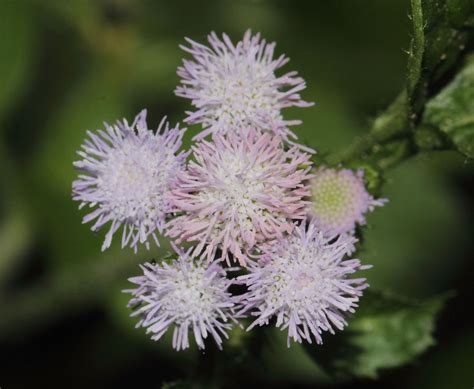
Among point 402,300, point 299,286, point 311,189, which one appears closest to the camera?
point 299,286

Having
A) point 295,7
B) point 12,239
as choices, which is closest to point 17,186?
point 12,239

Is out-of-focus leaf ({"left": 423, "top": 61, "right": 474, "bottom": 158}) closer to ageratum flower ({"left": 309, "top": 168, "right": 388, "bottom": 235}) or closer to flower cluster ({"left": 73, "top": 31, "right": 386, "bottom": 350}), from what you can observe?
ageratum flower ({"left": 309, "top": 168, "right": 388, "bottom": 235})

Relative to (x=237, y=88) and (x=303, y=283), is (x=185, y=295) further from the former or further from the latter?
(x=237, y=88)

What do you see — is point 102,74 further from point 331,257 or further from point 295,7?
point 331,257

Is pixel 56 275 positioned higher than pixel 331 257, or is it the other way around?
pixel 56 275

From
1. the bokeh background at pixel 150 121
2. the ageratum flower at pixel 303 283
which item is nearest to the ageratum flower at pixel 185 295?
the ageratum flower at pixel 303 283

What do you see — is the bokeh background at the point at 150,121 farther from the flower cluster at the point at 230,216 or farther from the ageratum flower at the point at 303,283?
the ageratum flower at the point at 303,283

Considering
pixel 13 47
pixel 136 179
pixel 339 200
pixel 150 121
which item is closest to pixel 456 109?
pixel 339 200

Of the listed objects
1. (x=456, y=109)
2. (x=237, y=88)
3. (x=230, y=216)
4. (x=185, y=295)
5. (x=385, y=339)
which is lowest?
(x=185, y=295)
